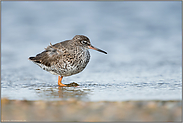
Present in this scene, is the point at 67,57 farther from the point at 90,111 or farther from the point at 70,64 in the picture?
the point at 90,111

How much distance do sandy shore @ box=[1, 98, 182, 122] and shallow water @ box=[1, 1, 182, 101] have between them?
0.58 metres

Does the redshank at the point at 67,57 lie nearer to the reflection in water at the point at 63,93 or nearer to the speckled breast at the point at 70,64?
the speckled breast at the point at 70,64

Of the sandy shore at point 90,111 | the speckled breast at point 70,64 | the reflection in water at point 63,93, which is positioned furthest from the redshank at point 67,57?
the sandy shore at point 90,111

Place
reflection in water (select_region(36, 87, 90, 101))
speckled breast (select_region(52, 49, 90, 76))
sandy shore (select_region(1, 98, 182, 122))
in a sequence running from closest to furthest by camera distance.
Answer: sandy shore (select_region(1, 98, 182, 122)), reflection in water (select_region(36, 87, 90, 101)), speckled breast (select_region(52, 49, 90, 76))

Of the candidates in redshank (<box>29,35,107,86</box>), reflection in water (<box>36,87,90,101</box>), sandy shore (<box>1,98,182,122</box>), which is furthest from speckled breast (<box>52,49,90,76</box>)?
sandy shore (<box>1,98,182,122</box>)

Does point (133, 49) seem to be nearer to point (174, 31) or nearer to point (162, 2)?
point (174, 31)

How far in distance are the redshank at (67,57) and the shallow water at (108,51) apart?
21.3 inches

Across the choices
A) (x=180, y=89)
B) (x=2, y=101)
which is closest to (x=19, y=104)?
(x=2, y=101)

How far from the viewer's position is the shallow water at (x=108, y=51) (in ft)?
24.1

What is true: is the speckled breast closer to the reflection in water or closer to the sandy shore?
the reflection in water

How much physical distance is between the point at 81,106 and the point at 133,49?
24.4 ft

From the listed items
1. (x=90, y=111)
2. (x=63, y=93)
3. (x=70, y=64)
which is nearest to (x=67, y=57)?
(x=70, y=64)

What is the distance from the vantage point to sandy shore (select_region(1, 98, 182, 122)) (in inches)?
203

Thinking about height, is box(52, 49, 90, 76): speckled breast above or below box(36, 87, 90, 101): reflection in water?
above
